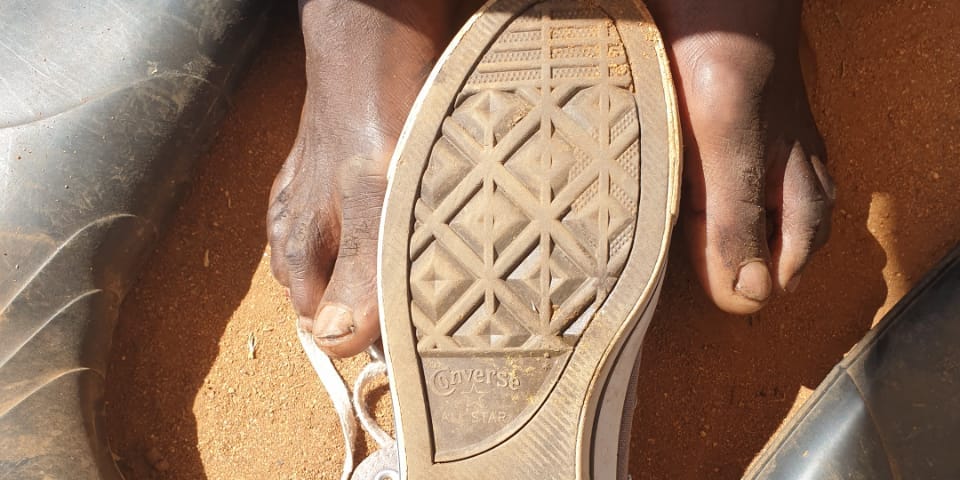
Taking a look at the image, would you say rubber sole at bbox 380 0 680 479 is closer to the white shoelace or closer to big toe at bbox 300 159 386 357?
big toe at bbox 300 159 386 357

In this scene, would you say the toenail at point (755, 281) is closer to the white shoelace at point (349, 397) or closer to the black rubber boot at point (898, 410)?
the black rubber boot at point (898, 410)

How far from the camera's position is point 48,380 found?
1249mm

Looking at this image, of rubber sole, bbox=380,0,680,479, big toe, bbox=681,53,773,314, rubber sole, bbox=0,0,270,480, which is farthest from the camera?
rubber sole, bbox=0,0,270,480

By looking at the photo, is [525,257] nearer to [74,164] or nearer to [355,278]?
[355,278]

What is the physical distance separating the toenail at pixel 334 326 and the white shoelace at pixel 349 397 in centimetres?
17

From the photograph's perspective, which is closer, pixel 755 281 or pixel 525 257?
pixel 525 257

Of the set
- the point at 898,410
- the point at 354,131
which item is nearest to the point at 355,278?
the point at 354,131

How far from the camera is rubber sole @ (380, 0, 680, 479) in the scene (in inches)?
37.6

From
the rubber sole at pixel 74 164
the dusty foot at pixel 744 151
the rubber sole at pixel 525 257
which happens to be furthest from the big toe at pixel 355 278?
the dusty foot at pixel 744 151

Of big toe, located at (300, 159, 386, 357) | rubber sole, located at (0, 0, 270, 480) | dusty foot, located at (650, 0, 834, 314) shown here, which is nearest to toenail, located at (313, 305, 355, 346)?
big toe, located at (300, 159, 386, 357)

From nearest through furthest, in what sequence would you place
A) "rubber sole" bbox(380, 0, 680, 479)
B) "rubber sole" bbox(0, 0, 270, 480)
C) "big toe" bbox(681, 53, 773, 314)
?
"rubber sole" bbox(380, 0, 680, 479) < "big toe" bbox(681, 53, 773, 314) < "rubber sole" bbox(0, 0, 270, 480)

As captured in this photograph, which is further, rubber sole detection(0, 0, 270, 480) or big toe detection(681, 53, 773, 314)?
rubber sole detection(0, 0, 270, 480)

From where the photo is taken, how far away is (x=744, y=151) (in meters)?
1.08

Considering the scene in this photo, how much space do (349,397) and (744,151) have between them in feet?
2.40
